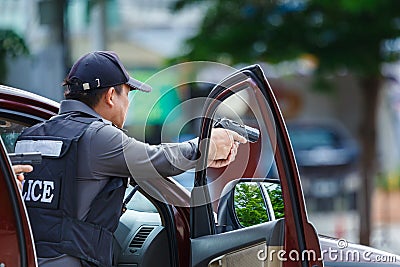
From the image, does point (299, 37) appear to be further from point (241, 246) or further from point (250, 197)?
point (241, 246)

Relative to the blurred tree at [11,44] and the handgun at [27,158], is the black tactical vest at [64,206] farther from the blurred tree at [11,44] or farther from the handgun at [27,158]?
the blurred tree at [11,44]

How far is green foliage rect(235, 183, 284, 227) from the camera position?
354 centimetres

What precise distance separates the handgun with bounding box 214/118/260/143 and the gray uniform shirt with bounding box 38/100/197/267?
248 millimetres

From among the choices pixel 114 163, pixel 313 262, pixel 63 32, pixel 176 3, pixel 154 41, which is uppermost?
pixel 154 41

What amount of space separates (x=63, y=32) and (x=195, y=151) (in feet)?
17.5

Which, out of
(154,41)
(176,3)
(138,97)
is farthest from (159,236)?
(154,41)

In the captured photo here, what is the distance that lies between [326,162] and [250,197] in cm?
1695

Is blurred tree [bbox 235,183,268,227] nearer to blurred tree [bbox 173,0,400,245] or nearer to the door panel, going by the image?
the door panel

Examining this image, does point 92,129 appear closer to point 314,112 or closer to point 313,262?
point 313,262

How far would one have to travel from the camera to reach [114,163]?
3361mm

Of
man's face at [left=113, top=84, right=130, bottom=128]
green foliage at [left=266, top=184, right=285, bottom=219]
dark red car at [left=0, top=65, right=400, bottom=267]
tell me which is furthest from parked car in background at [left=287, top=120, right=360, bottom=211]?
man's face at [left=113, top=84, right=130, bottom=128]

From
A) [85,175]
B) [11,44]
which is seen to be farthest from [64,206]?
[11,44]

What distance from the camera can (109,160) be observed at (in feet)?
11.0

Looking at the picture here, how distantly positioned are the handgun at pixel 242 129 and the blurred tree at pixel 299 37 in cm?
563
